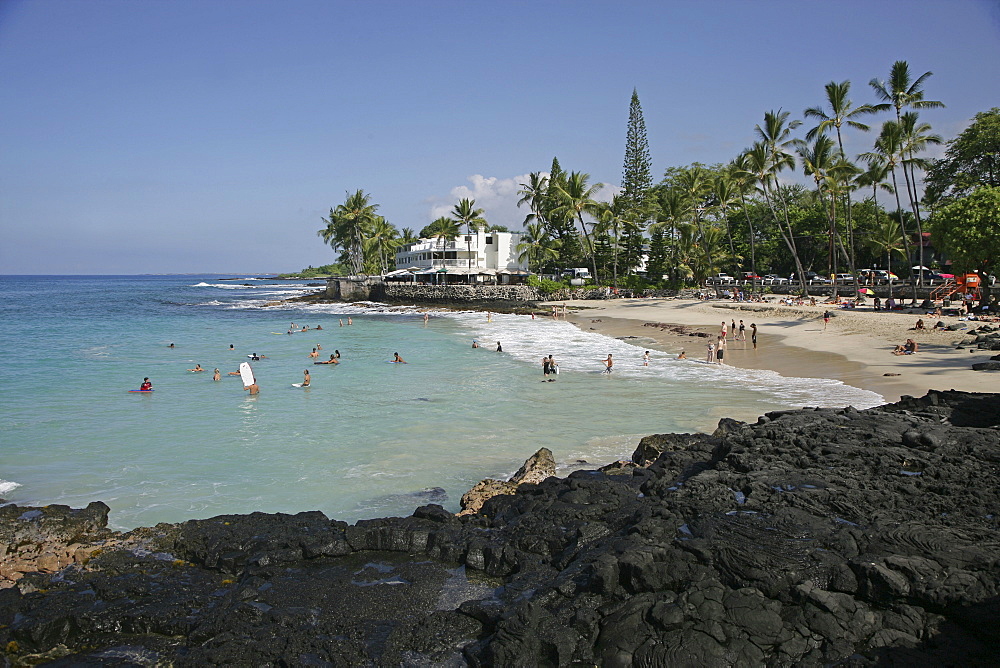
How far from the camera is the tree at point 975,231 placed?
1118 inches

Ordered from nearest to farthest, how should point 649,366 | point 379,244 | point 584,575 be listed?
point 584,575
point 649,366
point 379,244

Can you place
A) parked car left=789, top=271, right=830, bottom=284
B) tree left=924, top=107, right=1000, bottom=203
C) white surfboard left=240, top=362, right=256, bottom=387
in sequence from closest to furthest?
white surfboard left=240, top=362, right=256, bottom=387 < tree left=924, top=107, right=1000, bottom=203 < parked car left=789, top=271, right=830, bottom=284

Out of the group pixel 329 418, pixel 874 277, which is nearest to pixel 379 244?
pixel 874 277

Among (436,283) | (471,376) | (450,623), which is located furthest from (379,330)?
(450,623)

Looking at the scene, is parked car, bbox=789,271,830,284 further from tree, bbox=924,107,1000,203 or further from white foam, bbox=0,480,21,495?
white foam, bbox=0,480,21,495

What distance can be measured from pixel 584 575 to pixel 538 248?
60.1 m

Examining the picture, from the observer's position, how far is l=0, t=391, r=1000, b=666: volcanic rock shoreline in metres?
5.98

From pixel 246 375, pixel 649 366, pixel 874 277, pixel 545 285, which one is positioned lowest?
pixel 649 366

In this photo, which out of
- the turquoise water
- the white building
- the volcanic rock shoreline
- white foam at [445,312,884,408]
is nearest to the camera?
the volcanic rock shoreline

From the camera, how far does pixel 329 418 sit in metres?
17.5

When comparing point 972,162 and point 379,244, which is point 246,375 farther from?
point 379,244

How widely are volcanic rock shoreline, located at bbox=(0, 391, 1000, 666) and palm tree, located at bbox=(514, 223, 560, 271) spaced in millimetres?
56037

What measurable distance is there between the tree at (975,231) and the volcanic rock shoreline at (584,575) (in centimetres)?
2395

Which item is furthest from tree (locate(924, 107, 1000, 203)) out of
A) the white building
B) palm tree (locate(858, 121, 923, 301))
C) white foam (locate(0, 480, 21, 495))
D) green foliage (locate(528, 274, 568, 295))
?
white foam (locate(0, 480, 21, 495))
